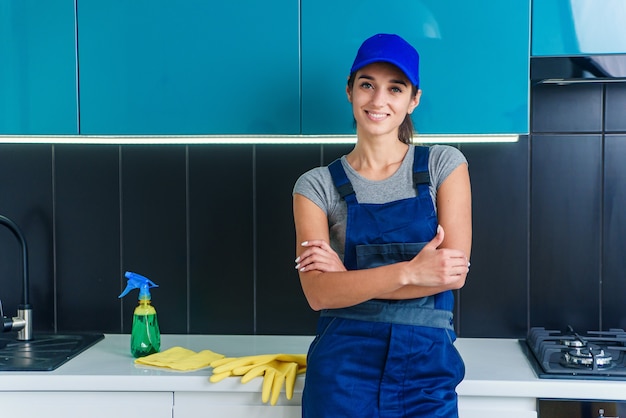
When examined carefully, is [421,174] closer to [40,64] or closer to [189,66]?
[189,66]

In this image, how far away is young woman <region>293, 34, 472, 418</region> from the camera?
5.69 ft

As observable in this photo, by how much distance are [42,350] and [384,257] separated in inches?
40.8

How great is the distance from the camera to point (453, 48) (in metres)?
2.00

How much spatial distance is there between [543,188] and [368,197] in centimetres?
72

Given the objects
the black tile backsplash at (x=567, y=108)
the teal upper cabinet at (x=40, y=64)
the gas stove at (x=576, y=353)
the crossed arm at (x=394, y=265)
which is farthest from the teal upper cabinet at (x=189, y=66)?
the gas stove at (x=576, y=353)

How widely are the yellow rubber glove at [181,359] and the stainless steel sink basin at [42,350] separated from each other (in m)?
0.23

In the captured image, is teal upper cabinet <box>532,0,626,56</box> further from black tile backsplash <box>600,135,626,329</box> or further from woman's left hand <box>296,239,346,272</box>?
woman's left hand <box>296,239,346,272</box>

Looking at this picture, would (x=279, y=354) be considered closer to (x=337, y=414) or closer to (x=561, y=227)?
(x=337, y=414)

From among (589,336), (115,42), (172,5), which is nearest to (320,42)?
(172,5)

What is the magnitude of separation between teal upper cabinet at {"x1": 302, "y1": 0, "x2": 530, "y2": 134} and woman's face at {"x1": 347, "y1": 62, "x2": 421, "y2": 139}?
0.17 meters

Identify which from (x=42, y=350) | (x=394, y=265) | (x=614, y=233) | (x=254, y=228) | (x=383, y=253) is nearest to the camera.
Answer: (x=394, y=265)

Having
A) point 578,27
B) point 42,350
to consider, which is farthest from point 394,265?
point 42,350

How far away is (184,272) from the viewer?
8.04 feet

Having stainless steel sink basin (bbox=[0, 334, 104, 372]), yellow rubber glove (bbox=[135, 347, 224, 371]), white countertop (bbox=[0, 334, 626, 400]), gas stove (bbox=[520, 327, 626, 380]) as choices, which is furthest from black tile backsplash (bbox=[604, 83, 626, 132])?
stainless steel sink basin (bbox=[0, 334, 104, 372])
